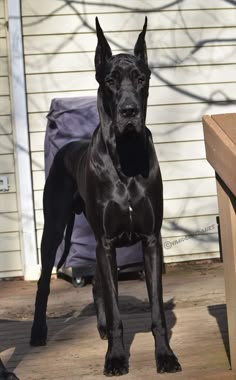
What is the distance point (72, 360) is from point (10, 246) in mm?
3321

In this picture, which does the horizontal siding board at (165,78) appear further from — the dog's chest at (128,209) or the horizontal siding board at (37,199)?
the dog's chest at (128,209)

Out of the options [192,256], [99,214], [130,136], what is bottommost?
[192,256]

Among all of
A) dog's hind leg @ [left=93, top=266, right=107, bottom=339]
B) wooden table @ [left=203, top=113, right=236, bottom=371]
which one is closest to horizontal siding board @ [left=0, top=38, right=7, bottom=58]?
dog's hind leg @ [left=93, top=266, right=107, bottom=339]

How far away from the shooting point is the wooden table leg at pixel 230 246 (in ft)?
10.2

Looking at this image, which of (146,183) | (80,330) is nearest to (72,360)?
(80,330)

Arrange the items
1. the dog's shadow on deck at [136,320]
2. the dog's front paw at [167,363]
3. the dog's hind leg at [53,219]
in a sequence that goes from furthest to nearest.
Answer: the dog's hind leg at [53,219], the dog's shadow on deck at [136,320], the dog's front paw at [167,363]

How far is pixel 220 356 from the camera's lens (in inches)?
138

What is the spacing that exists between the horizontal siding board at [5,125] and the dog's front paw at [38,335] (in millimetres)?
2991

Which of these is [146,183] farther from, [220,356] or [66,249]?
[66,249]

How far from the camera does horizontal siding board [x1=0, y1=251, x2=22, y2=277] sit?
22.5ft

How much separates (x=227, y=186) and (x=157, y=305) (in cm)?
72

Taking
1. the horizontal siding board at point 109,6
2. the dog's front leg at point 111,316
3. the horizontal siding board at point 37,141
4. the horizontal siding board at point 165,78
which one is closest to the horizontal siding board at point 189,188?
the horizontal siding board at point 165,78

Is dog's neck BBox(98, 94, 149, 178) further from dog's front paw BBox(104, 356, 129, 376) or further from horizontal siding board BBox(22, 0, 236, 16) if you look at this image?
horizontal siding board BBox(22, 0, 236, 16)

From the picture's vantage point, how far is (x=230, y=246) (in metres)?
3.14
